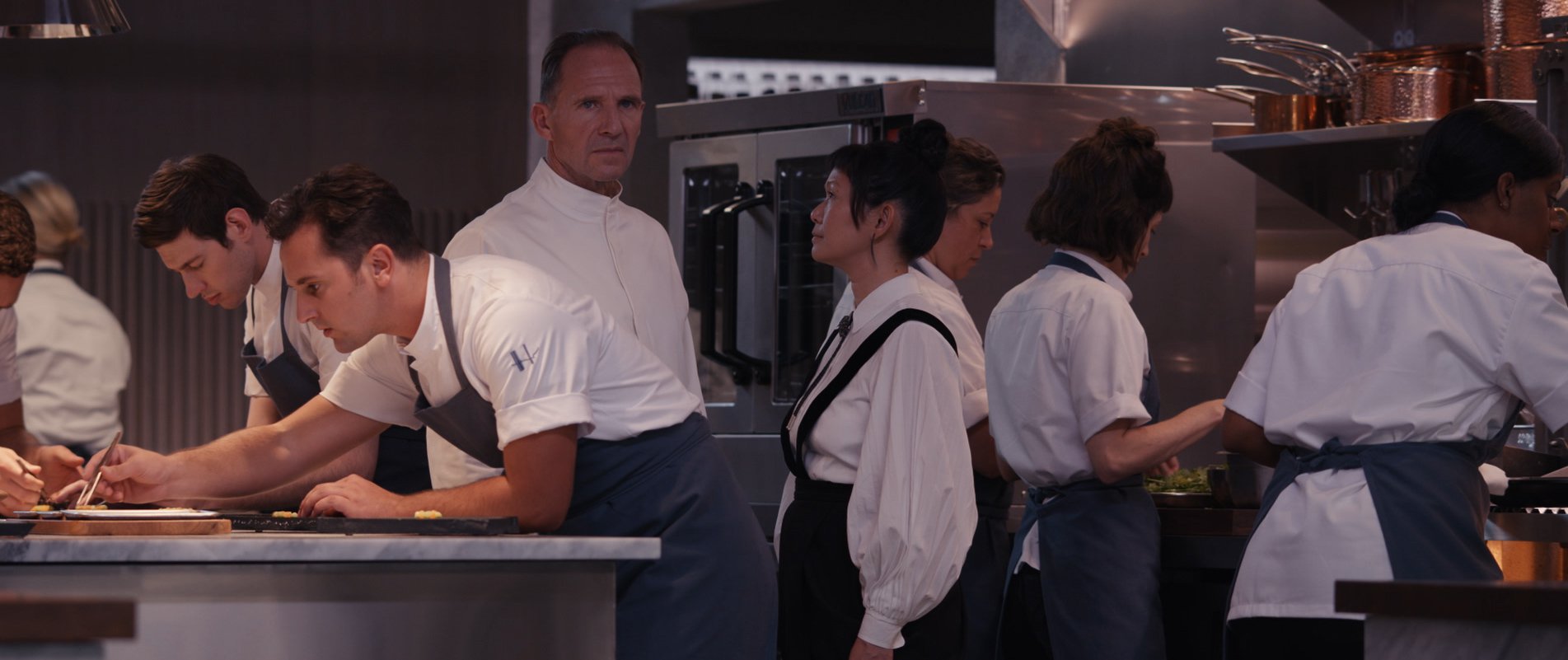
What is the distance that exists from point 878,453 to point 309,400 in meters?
1.09

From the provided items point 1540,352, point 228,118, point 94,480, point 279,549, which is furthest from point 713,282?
point 228,118

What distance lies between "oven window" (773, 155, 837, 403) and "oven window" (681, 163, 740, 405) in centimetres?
19

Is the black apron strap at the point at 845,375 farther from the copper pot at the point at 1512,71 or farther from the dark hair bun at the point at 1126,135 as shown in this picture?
the copper pot at the point at 1512,71

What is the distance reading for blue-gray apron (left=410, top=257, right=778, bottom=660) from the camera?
2.44 m

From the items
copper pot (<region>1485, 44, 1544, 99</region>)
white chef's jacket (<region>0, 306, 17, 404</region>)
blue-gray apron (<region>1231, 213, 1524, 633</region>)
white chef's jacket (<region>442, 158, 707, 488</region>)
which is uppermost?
copper pot (<region>1485, 44, 1544, 99</region>)

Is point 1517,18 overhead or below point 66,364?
overhead

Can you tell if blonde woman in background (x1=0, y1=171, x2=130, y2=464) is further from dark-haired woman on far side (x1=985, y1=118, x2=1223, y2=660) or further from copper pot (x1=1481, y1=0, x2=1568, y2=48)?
copper pot (x1=1481, y1=0, x2=1568, y2=48)

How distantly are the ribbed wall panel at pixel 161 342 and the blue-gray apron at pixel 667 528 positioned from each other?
6.30 meters

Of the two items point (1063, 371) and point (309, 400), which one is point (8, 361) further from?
point (1063, 371)

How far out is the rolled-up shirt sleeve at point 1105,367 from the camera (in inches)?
118

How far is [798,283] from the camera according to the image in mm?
5027

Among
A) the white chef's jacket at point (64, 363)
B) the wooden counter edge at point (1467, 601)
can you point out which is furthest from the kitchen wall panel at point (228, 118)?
the wooden counter edge at point (1467, 601)

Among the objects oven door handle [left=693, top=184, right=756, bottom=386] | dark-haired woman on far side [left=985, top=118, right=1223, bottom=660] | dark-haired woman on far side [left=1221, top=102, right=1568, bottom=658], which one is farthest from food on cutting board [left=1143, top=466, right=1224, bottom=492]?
oven door handle [left=693, top=184, right=756, bottom=386]

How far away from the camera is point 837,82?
806 centimetres
